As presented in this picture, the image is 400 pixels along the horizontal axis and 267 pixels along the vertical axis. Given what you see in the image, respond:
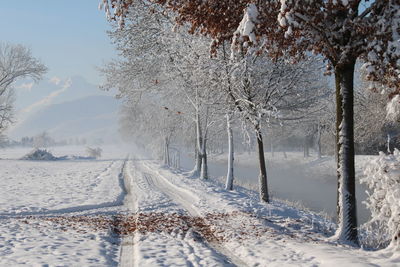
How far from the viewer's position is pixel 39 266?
6691 millimetres

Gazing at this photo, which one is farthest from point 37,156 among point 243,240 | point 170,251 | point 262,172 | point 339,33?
point 339,33

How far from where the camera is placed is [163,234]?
945 cm

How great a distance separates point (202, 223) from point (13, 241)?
200 inches

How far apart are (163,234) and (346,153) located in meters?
5.03

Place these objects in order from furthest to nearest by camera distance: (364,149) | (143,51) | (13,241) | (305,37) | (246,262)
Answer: (364,149)
(143,51)
(13,241)
(305,37)
(246,262)

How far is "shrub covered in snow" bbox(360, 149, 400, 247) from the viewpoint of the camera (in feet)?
21.2

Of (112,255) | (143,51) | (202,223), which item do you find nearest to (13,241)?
(112,255)

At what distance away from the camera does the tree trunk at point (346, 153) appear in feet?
27.2

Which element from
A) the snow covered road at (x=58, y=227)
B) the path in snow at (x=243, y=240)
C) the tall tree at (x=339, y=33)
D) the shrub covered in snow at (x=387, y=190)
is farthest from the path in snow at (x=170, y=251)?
the tall tree at (x=339, y=33)

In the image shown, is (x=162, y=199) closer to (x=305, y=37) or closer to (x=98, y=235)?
(x=98, y=235)

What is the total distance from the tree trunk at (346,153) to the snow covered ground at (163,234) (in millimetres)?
654

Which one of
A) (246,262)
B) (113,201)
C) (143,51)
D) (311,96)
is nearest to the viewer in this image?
(246,262)

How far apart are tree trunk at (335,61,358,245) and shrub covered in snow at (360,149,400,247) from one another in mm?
1122

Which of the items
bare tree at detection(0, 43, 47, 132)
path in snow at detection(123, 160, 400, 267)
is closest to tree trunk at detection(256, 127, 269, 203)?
path in snow at detection(123, 160, 400, 267)
